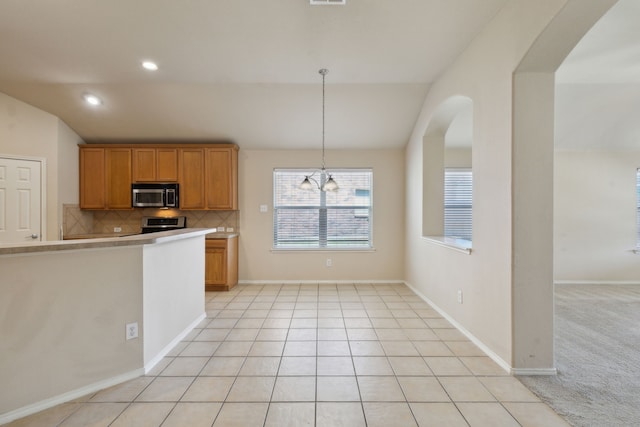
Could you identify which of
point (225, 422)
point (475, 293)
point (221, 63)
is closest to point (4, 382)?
point (225, 422)

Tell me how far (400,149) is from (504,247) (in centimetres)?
325

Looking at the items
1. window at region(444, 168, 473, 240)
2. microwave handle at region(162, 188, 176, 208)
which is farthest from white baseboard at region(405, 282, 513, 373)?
microwave handle at region(162, 188, 176, 208)

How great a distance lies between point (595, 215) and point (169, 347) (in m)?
6.66

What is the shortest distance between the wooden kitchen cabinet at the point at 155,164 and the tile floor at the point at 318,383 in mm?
2707

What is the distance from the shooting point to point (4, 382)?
184cm

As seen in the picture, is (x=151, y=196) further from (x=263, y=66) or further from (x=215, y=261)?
(x=263, y=66)

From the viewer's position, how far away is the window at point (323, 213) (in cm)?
544

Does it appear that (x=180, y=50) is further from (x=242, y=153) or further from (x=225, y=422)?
(x=225, y=422)

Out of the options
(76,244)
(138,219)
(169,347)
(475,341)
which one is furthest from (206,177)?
(475,341)

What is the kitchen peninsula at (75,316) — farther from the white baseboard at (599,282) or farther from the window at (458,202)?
the white baseboard at (599,282)

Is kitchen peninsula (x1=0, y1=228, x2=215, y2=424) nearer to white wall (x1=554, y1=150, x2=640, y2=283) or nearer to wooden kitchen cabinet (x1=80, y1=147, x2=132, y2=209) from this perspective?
wooden kitchen cabinet (x1=80, y1=147, x2=132, y2=209)

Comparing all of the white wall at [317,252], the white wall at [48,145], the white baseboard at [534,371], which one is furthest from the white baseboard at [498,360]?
the white wall at [48,145]

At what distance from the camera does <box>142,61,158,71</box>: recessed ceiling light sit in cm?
351

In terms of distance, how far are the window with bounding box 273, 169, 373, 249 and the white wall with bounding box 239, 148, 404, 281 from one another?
0.45 feet
